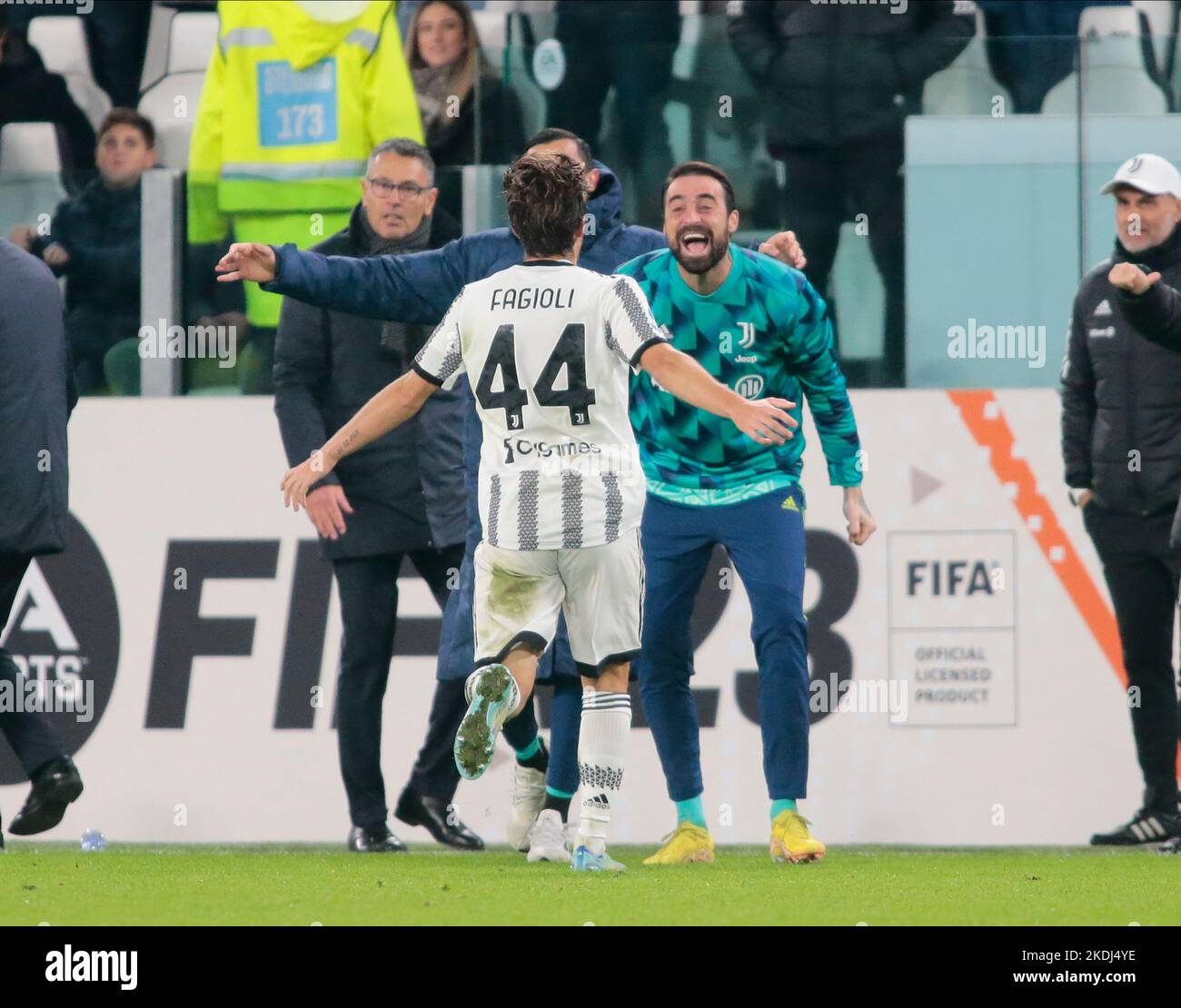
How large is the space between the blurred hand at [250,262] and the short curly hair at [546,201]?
2.68ft

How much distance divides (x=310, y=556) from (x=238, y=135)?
1717mm

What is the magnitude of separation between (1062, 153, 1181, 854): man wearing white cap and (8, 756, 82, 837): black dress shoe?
141 inches

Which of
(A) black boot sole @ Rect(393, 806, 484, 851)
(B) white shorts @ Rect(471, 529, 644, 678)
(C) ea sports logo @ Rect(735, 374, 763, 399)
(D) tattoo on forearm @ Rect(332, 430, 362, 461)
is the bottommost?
(A) black boot sole @ Rect(393, 806, 484, 851)

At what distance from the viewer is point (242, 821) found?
8.20 metres

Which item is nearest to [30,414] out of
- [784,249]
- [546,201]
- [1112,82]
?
[546,201]

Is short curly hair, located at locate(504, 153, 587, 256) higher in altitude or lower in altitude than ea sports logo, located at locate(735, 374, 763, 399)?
higher

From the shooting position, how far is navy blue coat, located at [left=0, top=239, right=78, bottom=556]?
23.3 feet

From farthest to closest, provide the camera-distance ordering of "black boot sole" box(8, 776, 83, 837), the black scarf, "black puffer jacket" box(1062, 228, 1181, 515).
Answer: "black puffer jacket" box(1062, 228, 1181, 515), the black scarf, "black boot sole" box(8, 776, 83, 837)

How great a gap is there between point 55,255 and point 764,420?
4.02 m

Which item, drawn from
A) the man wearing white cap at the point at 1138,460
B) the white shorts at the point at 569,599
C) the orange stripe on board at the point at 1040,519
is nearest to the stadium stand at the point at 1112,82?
the man wearing white cap at the point at 1138,460

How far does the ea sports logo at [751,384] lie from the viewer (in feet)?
22.1

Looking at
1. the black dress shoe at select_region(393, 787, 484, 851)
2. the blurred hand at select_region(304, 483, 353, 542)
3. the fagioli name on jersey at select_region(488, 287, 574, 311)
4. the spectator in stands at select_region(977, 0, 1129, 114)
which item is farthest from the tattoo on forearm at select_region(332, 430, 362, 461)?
the spectator in stands at select_region(977, 0, 1129, 114)

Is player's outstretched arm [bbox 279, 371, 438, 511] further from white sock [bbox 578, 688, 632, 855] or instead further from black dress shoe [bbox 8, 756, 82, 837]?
black dress shoe [bbox 8, 756, 82, 837]

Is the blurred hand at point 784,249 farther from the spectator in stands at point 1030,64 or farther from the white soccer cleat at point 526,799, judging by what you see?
the white soccer cleat at point 526,799
